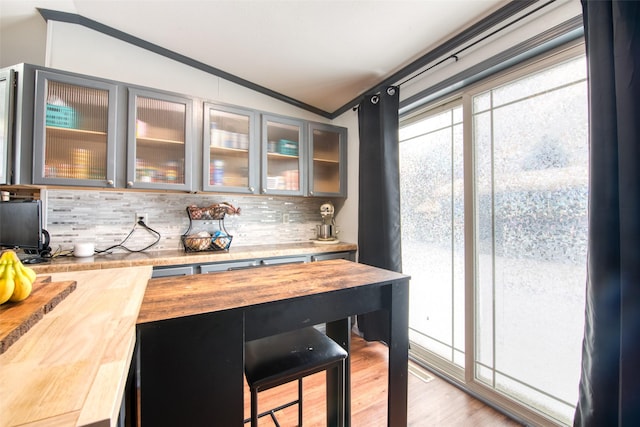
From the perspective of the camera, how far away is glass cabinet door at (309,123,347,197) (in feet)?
8.96

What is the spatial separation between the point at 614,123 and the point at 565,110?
41 cm

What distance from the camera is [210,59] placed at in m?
2.32

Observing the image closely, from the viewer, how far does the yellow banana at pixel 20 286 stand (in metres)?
0.64

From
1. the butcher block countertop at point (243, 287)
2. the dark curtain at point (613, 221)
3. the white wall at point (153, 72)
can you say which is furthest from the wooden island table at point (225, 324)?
the white wall at point (153, 72)

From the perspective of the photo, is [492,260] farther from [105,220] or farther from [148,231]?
[105,220]

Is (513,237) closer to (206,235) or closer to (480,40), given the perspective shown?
(480,40)

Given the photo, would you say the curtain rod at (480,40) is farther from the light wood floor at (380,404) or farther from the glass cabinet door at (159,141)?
the light wood floor at (380,404)

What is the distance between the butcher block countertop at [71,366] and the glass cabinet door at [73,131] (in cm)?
151

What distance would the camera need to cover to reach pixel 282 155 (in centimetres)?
254

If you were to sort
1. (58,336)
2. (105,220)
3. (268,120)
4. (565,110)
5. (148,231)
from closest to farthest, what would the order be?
(58,336) < (565,110) < (105,220) < (148,231) < (268,120)

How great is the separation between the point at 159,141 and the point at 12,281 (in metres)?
1.68

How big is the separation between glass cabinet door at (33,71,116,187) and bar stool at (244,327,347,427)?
5.46ft

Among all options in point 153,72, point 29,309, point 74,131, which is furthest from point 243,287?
point 153,72

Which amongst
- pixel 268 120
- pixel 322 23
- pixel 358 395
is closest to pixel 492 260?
pixel 358 395
